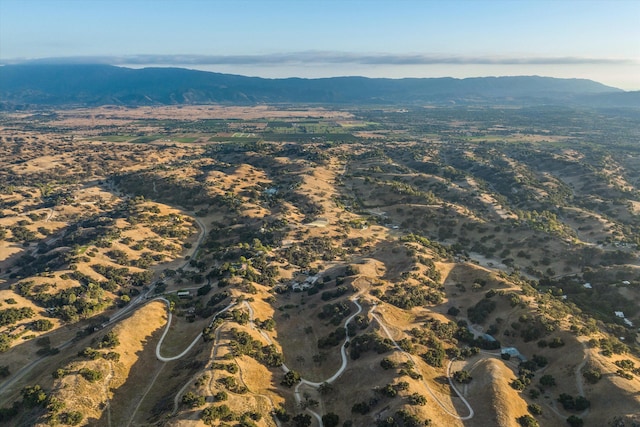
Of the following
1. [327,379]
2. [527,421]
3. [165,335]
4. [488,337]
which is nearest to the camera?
[527,421]

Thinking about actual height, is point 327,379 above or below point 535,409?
below

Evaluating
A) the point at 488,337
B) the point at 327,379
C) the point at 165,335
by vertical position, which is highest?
the point at 327,379

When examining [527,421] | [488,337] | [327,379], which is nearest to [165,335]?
[327,379]

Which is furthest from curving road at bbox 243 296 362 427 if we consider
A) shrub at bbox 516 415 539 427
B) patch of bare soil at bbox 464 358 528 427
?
shrub at bbox 516 415 539 427

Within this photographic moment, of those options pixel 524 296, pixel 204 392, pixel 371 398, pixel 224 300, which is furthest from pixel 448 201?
pixel 204 392

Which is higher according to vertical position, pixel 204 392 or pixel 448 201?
pixel 204 392

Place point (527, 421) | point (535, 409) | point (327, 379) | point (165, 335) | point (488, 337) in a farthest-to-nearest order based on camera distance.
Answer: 1. point (165, 335)
2. point (488, 337)
3. point (327, 379)
4. point (535, 409)
5. point (527, 421)

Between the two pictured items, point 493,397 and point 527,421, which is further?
point 493,397

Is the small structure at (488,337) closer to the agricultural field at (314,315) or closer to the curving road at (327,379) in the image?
the agricultural field at (314,315)

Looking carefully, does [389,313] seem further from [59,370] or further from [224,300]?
[59,370]

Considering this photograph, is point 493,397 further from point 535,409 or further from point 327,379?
point 327,379

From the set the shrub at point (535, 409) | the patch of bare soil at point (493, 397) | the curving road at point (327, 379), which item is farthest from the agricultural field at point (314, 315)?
the shrub at point (535, 409)
